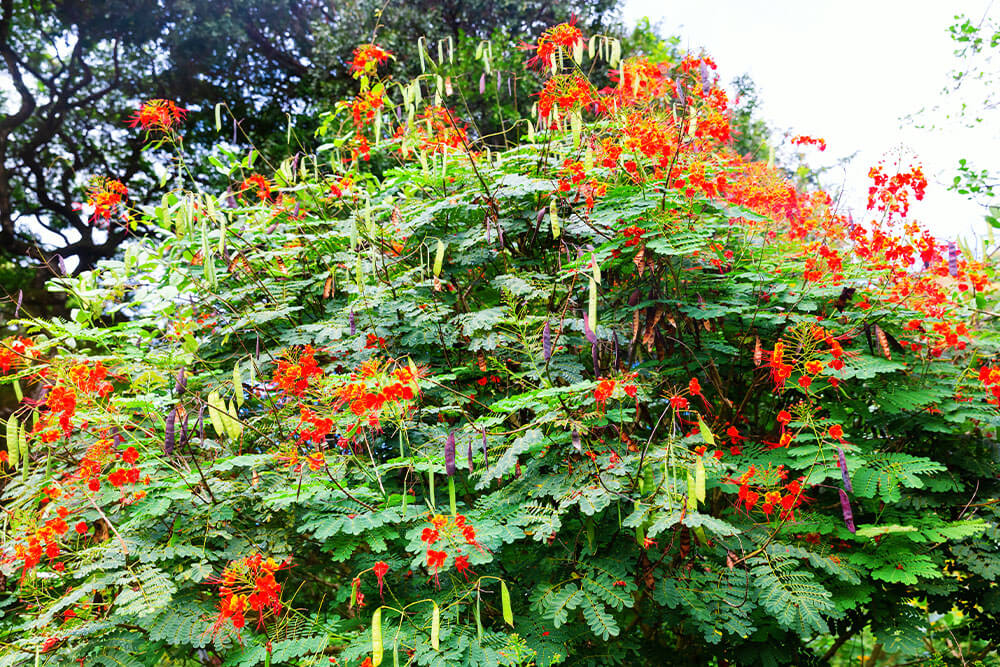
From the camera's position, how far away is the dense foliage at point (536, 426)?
9.55 ft

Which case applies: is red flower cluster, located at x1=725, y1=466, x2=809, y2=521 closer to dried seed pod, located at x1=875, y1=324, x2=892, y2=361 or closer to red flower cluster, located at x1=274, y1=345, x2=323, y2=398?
dried seed pod, located at x1=875, y1=324, x2=892, y2=361

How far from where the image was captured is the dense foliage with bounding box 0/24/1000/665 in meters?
2.91

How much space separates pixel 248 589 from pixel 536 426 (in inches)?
60.3

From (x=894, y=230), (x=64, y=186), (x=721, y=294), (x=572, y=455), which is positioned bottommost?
(x=572, y=455)

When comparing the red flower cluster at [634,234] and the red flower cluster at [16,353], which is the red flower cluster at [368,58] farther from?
the red flower cluster at [16,353]

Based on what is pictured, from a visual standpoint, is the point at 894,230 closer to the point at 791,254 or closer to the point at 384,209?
the point at 791,254

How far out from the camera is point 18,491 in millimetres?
3664

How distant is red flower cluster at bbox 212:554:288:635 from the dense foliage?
19 millimetres

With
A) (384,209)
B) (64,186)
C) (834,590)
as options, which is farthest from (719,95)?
(64,186)

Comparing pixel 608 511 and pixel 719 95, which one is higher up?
pixel 719 95

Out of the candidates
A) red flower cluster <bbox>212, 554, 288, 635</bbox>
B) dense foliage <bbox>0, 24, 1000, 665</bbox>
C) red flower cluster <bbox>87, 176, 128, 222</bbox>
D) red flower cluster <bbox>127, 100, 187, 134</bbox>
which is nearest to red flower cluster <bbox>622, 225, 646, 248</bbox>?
dense foliage <bbox>0, 24, 1000, 665</bbox>

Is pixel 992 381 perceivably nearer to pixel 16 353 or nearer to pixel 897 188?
pixel 897 188

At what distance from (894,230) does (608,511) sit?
2.20m

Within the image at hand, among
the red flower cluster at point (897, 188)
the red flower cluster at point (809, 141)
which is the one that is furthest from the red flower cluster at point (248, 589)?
the red flower cluster at point (809, 141)
